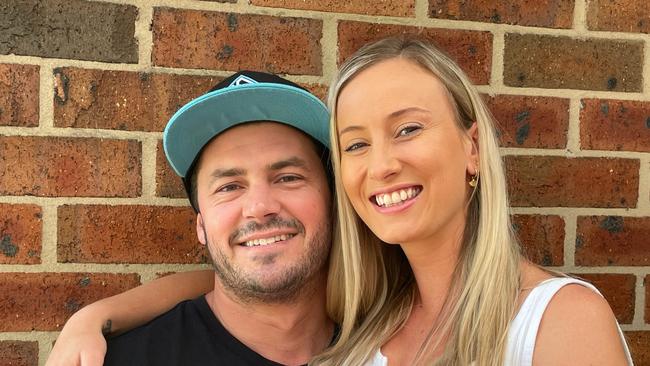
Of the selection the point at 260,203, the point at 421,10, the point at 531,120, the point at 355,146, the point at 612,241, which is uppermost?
the point at 421,10

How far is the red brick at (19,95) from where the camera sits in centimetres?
147

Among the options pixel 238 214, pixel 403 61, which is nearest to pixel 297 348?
pixel 238 214

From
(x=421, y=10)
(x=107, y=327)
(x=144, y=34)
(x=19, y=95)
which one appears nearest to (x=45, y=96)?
(x=19, y=95)

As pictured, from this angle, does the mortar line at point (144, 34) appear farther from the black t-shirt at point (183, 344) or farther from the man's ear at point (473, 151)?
the man's ear at point (473, 151)

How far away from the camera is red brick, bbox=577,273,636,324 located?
5.59 ft

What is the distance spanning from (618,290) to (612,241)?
0.13 meters

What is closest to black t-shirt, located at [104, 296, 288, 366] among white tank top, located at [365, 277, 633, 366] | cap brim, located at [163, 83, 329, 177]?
cap brim, located at [163, 83, 329, 177]

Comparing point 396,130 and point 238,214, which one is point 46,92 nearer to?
point 238,214

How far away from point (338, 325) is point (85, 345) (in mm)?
600

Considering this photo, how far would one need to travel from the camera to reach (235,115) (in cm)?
148

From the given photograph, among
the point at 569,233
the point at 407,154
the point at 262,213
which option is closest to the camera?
the point at 407,154

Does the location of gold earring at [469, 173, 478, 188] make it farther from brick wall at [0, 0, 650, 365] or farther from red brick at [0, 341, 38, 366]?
red brick at [0, 341, 38, 366]

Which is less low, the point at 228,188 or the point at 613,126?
the point at 613,126

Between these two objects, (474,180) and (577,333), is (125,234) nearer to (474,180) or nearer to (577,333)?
(474,180)
